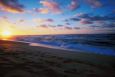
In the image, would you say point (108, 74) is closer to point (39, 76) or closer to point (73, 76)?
Answer: point (73, 76)

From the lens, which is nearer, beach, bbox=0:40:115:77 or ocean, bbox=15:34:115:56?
beach, bbox=0:40:115:77

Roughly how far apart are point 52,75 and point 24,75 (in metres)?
1.03

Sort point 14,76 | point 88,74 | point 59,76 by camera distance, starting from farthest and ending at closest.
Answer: point 88,74
point 59,76
point 14,76

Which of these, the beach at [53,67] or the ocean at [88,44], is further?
the ocean at [88,44]

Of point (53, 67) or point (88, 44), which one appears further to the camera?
point (88, 44)

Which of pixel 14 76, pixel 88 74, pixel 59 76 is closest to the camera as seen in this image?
pixel 14 76

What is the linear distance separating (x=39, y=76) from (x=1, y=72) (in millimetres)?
1470

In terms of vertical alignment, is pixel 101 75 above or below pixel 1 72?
below

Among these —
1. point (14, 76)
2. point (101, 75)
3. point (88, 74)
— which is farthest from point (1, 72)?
point (101, 75)

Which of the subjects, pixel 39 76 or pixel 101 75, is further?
pixel 101 75

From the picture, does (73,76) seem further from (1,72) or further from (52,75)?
(1,72)

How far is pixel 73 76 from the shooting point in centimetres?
503

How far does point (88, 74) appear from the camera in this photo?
5.34m

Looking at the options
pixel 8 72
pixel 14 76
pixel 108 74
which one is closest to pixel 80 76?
pixel 108 74
